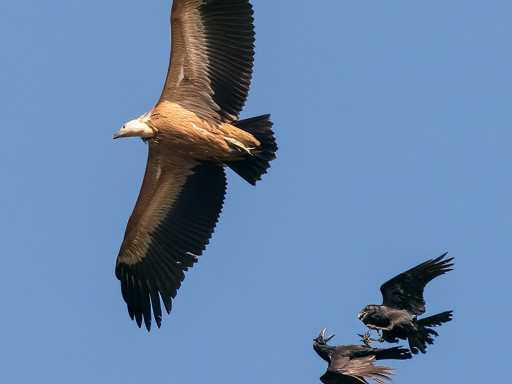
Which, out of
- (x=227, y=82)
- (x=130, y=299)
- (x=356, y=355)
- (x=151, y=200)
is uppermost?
(x=227, y=82)

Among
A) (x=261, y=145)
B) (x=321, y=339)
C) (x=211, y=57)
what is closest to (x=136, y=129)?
(x=211, y=57)

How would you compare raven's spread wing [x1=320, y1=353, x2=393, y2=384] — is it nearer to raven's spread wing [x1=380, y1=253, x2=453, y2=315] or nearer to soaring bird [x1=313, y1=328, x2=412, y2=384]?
soaring bird [x1=313, y1=328, x2=412, y2=384]

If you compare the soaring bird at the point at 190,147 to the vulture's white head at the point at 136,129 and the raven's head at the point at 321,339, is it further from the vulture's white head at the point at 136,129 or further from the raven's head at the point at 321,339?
the raven's head at the point at 321,339

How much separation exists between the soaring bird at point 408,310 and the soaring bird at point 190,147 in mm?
3383

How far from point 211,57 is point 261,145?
1366 mm

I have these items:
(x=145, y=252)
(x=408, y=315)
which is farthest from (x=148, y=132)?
(x=408, y=315)

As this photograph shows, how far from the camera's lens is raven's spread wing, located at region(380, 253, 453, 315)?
1568 centimetres

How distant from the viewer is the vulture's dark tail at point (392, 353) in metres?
15.1

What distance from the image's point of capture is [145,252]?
1925 cm

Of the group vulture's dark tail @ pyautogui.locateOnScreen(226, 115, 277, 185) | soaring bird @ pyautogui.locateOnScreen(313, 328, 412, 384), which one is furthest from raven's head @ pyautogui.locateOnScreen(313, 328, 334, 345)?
vulture's dark tail @ pyautogui.locateOnScreen(226, 115, 277, 185)

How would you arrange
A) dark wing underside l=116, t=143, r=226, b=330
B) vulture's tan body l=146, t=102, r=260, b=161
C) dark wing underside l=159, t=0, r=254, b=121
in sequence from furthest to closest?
dark wing underside l=116, t=143, r=226, b=330
vulture's tan body l=146, t=102, r=260, b=161
dark wing underside l=159, t=0, r=254, b=121

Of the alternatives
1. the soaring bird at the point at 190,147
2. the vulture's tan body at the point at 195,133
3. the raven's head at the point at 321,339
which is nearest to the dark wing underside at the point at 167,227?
the soaring bird at the point at 190,147

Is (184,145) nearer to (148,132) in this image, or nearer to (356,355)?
(148,132)

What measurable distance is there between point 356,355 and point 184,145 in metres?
4.54
